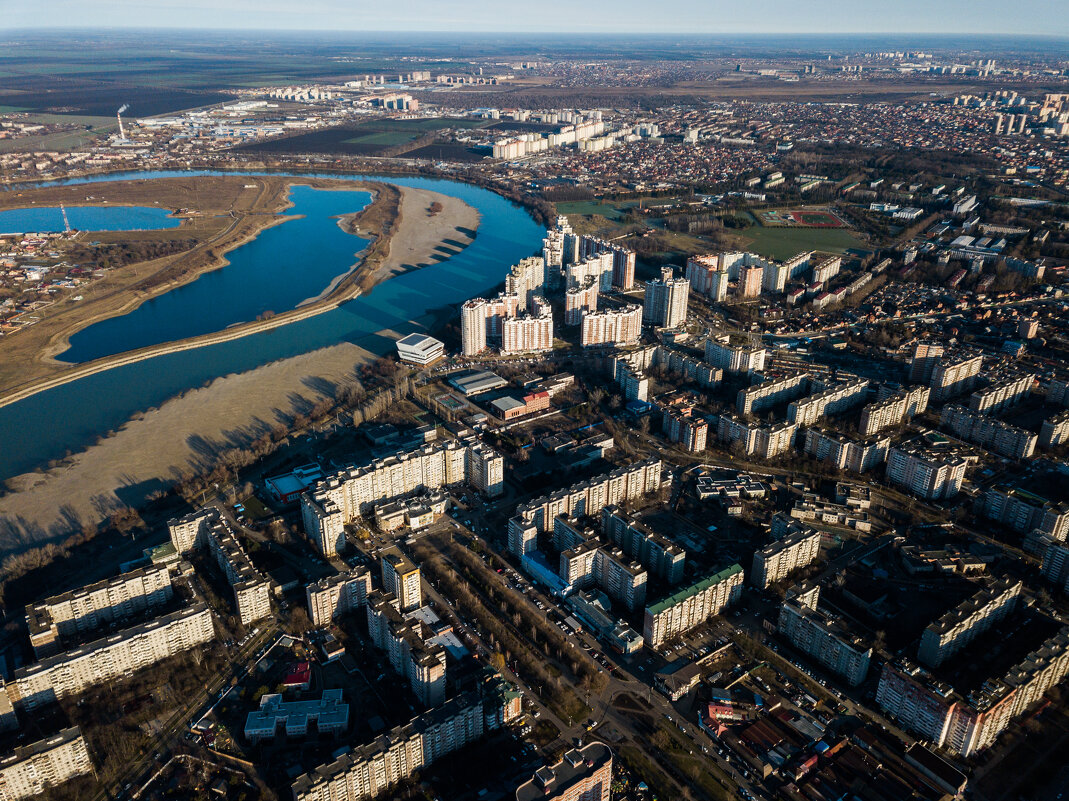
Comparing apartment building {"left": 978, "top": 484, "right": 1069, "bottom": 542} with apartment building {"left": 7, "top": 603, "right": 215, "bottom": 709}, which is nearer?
apartment building {"left": 7, "top": 603, "right": 215, "bottom": 709}

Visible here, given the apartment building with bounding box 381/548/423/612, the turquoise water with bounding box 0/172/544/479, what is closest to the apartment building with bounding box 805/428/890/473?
the apartment building with bounding box 381/548/423/612

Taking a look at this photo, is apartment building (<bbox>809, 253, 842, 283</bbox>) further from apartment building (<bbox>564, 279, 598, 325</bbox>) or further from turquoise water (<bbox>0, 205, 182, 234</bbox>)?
turquoise water (<bbox>0, 205, 182, 234</bbox>)

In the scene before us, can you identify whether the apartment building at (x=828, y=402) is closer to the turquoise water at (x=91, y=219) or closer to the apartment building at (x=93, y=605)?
the apartment building at (x=93, y=605)

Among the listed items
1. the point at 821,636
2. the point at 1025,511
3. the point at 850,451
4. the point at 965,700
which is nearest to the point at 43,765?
the point at 821,636

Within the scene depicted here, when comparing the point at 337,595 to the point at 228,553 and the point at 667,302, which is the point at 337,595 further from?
the point at 667,302

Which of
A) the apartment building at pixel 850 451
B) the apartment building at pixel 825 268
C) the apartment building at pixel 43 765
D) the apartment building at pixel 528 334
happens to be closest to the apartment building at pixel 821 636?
the apartment building at pixel 850 451

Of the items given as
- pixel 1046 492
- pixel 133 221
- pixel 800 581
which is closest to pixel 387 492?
pixel 800 581

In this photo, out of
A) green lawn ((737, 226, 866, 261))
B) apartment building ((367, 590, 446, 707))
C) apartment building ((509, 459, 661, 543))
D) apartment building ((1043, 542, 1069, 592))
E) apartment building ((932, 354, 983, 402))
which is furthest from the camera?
green lawn ((737, 226, 866, 261))
